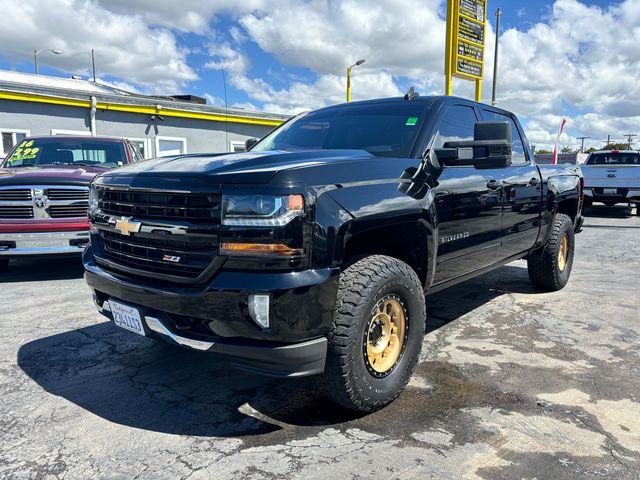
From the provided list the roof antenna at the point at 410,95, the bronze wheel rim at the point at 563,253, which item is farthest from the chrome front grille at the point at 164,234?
the bronze wheel rim at the point at 563,253

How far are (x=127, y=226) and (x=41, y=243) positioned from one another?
3.59 meters

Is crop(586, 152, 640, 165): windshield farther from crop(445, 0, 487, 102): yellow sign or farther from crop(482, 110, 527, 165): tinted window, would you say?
crop(482, 110, 527, 165): tinted window

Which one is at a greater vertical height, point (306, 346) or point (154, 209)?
point (154, 209)

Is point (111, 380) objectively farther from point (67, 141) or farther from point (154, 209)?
point (67, 141)

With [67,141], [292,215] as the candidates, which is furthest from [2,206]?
[292,215]

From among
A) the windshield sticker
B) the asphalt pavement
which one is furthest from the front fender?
the windshield sticker

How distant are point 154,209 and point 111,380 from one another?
135 centimetres

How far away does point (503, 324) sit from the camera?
4.57 metres

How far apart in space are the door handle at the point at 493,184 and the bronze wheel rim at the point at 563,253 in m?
2.05

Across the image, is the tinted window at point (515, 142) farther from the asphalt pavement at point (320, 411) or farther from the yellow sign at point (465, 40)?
the yellow sign at point (465, 40)

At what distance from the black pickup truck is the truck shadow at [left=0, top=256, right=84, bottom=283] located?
3.60 m

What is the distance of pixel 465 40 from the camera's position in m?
15.4

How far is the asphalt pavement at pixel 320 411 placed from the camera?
2396 mm

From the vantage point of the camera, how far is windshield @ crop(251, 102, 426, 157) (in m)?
3.57
